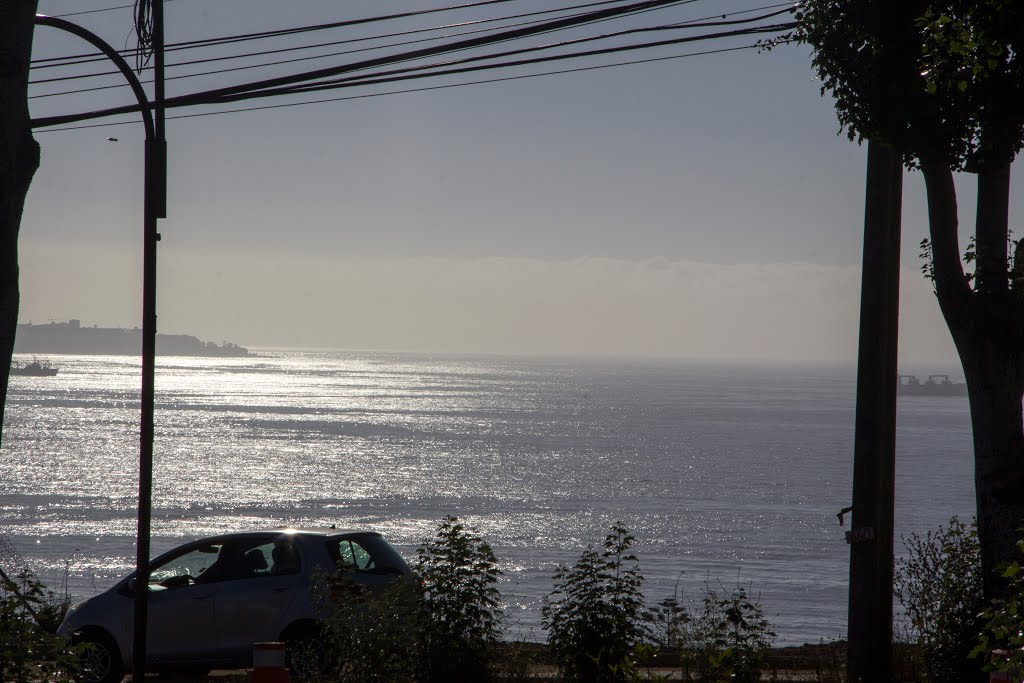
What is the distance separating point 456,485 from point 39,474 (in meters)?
28.0

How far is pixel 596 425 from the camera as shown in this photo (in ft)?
406

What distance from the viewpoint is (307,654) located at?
1048 cm

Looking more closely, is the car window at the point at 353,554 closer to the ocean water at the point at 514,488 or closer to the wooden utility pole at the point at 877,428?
the wooden utility pole at the point at 877,428

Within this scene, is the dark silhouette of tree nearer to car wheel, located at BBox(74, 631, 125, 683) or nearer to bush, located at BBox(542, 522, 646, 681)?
bush, located at BBox(542, 522, 646, 681)

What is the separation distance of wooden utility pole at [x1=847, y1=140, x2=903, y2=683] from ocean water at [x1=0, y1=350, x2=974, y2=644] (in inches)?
352

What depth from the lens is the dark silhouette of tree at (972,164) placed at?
8539 millimetres

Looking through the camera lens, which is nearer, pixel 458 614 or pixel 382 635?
pixel 382 635

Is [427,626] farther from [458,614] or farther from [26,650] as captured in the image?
[26,650]

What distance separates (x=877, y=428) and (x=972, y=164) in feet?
7.85

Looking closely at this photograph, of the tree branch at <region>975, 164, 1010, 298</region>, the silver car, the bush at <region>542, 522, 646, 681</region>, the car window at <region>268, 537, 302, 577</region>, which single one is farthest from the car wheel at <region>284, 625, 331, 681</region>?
the tree branch at <region>975, 164, 1010, 298</region>

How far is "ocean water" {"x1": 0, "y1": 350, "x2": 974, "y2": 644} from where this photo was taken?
36.3m

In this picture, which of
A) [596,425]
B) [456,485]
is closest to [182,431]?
[596,425]

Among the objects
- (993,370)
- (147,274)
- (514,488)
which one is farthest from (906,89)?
(514,488)

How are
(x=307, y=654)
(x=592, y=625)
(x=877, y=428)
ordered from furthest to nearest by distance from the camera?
(x=307, y=654) < (x=877, y=428) < (x=592, y=625)
